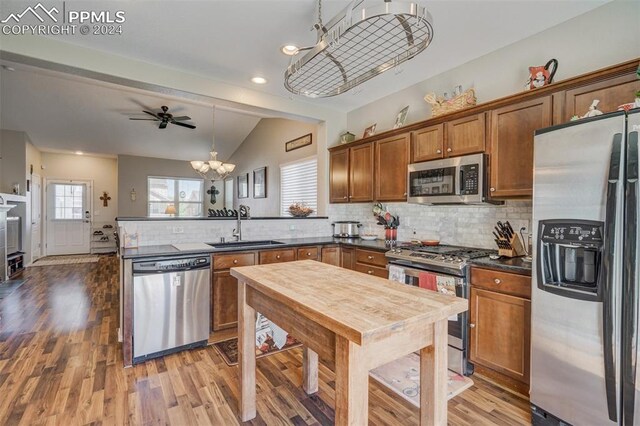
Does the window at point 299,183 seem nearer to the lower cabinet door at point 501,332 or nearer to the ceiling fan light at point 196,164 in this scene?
the ceiling fan light at point 196,164

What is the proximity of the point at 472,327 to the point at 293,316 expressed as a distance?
1.67 metres

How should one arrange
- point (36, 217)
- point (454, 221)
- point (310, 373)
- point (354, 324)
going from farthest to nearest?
point (36, 217) < point (454, 221) < point (310, 373) < point (354, 324)

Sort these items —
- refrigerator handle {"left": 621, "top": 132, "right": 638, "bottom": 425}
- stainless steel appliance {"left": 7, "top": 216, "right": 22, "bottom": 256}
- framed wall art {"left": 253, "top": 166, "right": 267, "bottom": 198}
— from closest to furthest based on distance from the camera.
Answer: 1. refrigerator handle {"left": 621, "top": 132, "right": 638, "bottom": 425}
2. stainless steel appliance {"left": 7, "top": 216, "right": 22, "bottom": 256}
3. framed wall art {"left": 253, "top": 166, "right": 267, "bottom": 198}

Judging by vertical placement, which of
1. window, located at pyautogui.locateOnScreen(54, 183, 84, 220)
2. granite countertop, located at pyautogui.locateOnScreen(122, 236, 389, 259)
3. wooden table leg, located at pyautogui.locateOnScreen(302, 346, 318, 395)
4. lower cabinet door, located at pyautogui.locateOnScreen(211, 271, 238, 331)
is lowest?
wooden table leg, located at pyautogui.locateOnScreen(302, 346, 318, 395)

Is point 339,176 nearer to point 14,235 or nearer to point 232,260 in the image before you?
point 232,260

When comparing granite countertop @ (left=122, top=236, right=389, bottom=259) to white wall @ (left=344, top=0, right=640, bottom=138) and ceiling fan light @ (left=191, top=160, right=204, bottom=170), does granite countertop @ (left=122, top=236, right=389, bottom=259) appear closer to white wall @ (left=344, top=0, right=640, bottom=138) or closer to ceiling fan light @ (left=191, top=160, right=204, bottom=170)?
white wall @ (left=344, top=0, right=640, bottom=138)

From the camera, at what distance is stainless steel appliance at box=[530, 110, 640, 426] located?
150 centimetres

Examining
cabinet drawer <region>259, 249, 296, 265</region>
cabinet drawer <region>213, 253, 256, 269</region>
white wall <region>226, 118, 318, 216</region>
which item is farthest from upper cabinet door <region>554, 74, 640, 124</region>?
white wall <region>226, 118, 318, 216</region>

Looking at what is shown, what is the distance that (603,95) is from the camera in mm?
1995

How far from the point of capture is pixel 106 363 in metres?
2.57

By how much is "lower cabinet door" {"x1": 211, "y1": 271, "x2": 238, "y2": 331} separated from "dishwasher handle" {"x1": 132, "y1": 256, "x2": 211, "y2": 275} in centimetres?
18

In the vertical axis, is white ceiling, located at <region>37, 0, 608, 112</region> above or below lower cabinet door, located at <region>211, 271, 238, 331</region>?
above

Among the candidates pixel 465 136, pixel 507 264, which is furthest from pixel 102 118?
pixel 507 264

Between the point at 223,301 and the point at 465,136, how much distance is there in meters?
2.76
